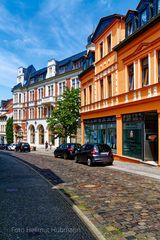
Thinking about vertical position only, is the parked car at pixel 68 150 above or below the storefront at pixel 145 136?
below

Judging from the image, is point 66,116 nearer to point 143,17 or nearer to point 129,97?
point 129,97

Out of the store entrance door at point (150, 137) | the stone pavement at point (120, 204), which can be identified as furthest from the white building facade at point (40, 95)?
the stone pavement at point (120, 204)

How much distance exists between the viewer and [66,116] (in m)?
32.5

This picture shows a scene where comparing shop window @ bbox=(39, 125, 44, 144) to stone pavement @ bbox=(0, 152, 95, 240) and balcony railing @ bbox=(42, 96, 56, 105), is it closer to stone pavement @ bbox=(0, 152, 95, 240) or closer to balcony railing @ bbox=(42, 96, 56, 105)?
balcony railing @ bbox=(42, 96, 56, 105)

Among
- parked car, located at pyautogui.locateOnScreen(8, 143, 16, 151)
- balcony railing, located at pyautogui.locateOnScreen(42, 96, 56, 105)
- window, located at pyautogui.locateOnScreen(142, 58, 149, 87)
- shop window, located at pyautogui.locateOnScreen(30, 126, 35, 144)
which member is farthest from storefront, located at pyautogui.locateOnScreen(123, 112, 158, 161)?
shop window, located at pyautogui.locateOnScreen(30, 126, 35, 144)

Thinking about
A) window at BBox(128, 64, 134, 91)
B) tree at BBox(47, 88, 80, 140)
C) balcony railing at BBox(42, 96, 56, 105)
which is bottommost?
tree at BBox(47, 88, 80, 140)

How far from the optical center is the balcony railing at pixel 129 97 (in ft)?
56.9

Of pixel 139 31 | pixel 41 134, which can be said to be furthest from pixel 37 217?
pixel 41 134

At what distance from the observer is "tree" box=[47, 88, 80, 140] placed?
32.6 m

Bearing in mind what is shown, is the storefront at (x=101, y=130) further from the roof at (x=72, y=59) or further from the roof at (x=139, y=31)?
the roof at (x=72, y=59)

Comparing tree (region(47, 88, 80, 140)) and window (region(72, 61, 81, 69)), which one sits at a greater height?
window (region(72, 61, 81, 69))

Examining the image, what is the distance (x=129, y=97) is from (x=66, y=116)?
13163 mm

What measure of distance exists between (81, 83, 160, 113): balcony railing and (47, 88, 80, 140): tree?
16.0ft

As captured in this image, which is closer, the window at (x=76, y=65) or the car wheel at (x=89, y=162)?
the car wheel at (x=89, y=162)
